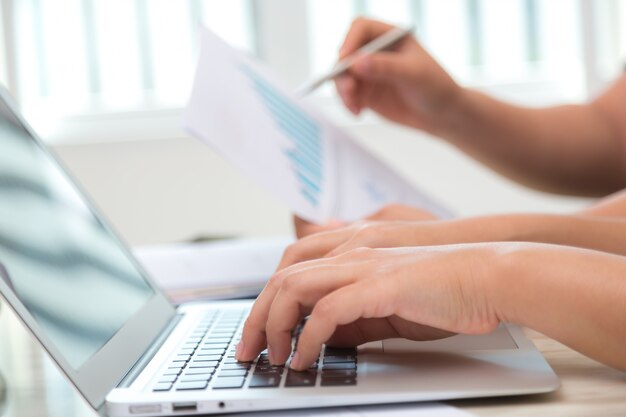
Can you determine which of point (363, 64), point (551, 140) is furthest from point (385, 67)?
point (551, 140)

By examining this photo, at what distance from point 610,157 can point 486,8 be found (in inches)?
66.3

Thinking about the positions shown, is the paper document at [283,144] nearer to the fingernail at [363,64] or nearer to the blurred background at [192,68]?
the fingernail at [363,64]

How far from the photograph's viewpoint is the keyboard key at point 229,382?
482mm

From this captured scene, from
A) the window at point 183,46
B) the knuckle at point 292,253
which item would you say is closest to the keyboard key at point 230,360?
the knuckle at point 292,253

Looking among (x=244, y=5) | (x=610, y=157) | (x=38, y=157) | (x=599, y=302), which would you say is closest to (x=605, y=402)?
(x=599, y=302)

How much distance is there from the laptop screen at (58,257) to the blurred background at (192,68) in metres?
1.96

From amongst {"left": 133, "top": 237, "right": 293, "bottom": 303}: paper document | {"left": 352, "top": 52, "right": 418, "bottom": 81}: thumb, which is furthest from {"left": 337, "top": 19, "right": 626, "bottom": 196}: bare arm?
{"left": 133, "top": 237, "right": 293, "bottom": 303}: paper document

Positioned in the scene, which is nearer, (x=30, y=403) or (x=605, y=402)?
(x=605, y=402)

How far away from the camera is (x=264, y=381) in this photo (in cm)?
49

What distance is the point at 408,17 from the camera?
288 cm

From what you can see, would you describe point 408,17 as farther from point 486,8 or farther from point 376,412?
point 376,412

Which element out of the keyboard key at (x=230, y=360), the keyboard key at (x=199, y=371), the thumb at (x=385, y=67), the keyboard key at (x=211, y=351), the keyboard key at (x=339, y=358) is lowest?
the keyboard key at (x=211, y=351)

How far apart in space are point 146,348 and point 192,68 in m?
2.21

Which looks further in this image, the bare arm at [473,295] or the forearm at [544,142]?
the forearm at [544,142]
